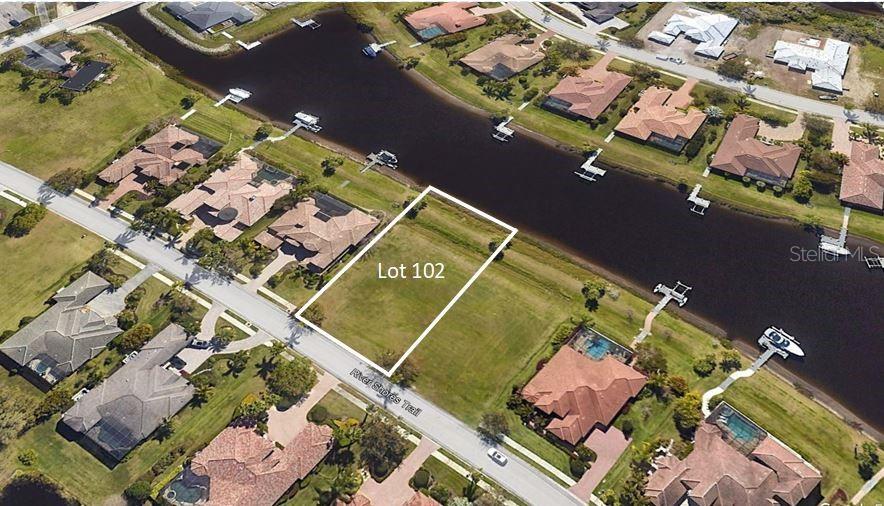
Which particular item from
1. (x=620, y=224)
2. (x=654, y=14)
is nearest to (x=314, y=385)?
(x=620, y=224)

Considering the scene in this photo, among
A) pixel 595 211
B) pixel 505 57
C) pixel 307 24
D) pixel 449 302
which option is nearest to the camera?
pixel 449 302

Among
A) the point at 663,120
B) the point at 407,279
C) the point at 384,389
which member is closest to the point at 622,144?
the point at 663,120

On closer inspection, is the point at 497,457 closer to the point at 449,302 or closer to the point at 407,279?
the point at 449,302

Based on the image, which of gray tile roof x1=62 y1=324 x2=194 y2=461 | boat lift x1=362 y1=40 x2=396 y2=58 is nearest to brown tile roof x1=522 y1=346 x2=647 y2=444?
gray tile roof x1=62 y1=324 x2=194 y2=461

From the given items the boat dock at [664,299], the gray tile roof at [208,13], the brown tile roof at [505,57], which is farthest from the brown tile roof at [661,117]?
the gray tile roof at [208,13]

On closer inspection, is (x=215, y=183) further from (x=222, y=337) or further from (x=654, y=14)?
(x=654, y=14)
